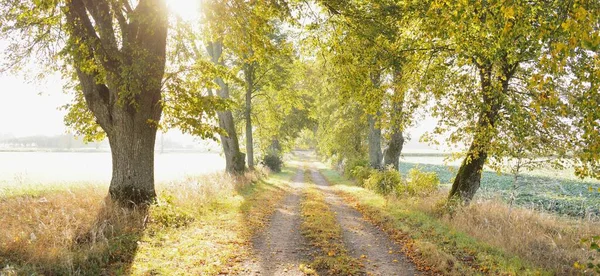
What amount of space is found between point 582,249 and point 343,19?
8.42m

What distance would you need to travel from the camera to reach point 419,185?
1510cm

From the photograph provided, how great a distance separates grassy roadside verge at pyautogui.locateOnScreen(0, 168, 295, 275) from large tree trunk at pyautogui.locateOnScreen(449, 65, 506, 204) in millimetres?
6769

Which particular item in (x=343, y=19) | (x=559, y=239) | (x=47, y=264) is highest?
(x=343, y=19)

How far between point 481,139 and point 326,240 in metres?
5.11

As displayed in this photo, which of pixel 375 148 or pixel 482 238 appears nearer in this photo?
pixel 482 238

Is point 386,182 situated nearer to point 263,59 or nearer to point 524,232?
point 524,232

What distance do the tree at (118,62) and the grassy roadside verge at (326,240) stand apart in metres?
4.90

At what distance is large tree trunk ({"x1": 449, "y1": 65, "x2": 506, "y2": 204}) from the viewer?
9.31 m

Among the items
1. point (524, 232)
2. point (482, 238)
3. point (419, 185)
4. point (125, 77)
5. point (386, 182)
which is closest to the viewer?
point (125, 77)

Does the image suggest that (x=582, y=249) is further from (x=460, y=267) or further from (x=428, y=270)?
(x=428, y=270)

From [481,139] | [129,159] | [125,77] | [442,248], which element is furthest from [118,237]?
[481,139]

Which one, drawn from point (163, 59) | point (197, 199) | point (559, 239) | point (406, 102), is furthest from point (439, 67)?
point (197, 199)

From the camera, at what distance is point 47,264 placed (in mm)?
5859

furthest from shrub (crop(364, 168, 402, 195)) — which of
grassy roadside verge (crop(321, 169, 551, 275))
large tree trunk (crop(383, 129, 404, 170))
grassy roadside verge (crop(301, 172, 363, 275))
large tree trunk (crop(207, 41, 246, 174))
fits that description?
large tree trunk (crop(207, 41, 246, 174))
